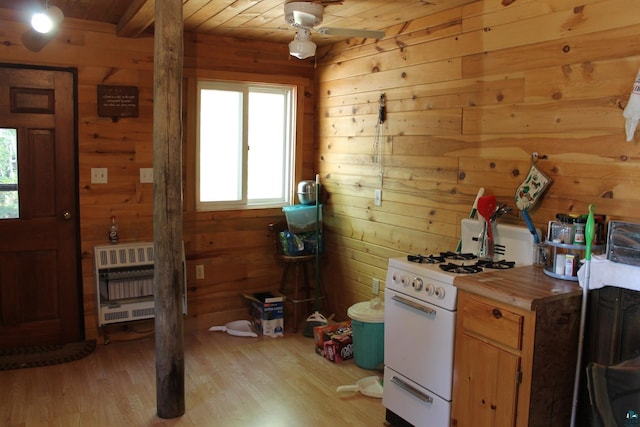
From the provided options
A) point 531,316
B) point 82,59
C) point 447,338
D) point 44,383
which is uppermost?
point 82,59

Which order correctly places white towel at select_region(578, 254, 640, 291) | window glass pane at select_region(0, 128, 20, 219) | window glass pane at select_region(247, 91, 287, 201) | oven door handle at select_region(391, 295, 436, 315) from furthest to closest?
window glass pane at select_region(247, 91, 287, 201), window glass pane at select_region(0, 128, 20, 219), oven door handle at select_region(391, 295, 436, 315), white towel at select_region(578, 254, 640, 291)

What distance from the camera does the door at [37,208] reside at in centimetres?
374

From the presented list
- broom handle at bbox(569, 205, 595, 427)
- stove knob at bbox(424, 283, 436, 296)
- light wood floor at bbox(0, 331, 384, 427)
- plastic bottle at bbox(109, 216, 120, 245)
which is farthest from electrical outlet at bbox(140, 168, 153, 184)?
broom handle at bbox(569, 205, 595, 427)

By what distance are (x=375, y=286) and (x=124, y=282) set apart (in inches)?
73.0

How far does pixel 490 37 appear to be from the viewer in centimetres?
305

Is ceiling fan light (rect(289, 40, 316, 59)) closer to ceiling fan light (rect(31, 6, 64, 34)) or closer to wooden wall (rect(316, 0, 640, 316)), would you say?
wooden wall (rect(316, 0, 640, 316))

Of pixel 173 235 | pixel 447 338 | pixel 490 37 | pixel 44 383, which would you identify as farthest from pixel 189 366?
pixel 490 37

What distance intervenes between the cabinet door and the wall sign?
9.63 feet

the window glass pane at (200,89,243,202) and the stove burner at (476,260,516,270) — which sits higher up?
the window glass pane at (200,89,243,202)

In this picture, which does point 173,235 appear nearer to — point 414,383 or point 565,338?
point 414,383

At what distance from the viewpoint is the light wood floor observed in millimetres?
2984

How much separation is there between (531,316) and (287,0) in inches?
87.8

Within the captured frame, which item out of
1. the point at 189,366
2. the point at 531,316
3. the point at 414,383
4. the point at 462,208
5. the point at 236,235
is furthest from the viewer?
the point at 236,235

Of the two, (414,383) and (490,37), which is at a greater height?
(490,37)
